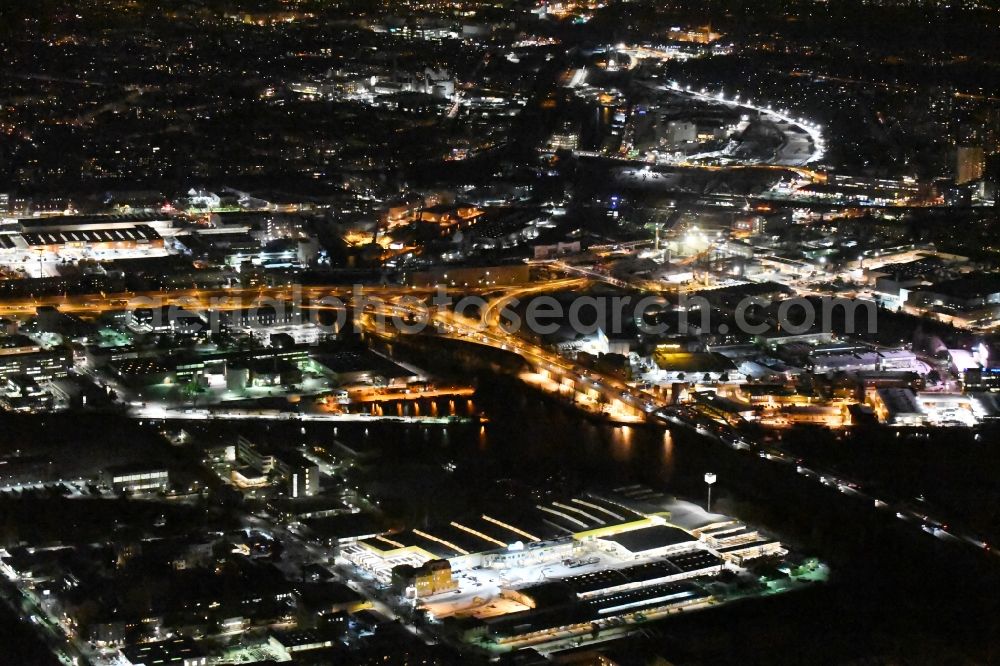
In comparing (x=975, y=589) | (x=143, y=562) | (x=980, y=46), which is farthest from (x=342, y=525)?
(x=980, y=46)

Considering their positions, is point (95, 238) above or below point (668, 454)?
above

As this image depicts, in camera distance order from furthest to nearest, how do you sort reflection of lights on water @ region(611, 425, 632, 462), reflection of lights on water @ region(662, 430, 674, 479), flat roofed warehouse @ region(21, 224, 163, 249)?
flat roofed warehouse @ region(21, 224, 163, 249), reflection of lights on water @ region(611, 425, 632, 462), reflection of lights on water @ region(662, 430, 674, 479)

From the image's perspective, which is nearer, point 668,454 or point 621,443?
point 668,454

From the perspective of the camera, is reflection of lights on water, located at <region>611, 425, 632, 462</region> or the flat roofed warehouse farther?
the flat roofed warehouse

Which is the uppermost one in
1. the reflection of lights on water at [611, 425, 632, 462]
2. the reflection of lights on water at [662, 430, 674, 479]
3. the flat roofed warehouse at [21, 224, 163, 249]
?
the flat roofed warehouse at [21, 224, 163, 249]

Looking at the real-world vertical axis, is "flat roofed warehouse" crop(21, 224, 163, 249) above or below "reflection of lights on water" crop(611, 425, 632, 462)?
above

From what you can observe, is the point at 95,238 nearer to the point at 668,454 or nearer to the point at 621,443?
the point at 621,443

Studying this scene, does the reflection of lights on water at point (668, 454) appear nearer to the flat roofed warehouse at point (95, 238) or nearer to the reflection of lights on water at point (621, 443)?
the reflection of lights on water at point (621, 443)

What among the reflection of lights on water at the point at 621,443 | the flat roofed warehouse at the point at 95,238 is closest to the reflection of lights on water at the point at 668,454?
the reflection of lights on water at the point at 621,443

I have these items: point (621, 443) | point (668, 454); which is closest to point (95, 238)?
point (621, 443)

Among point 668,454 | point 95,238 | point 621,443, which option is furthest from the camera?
point 95,238

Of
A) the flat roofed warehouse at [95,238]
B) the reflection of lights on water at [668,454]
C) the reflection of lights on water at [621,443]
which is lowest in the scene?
the reflection of lights on water at [668,454]

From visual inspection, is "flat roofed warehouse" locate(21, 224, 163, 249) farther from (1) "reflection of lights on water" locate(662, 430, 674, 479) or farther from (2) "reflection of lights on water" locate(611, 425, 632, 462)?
(1) "reflection of lights on water" locate(662, 430, 674, 479)

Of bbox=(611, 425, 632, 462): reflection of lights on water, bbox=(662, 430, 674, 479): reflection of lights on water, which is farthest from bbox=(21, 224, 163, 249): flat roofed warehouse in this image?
bbox=(662, 430, 674, 479): reflection of lights on water
